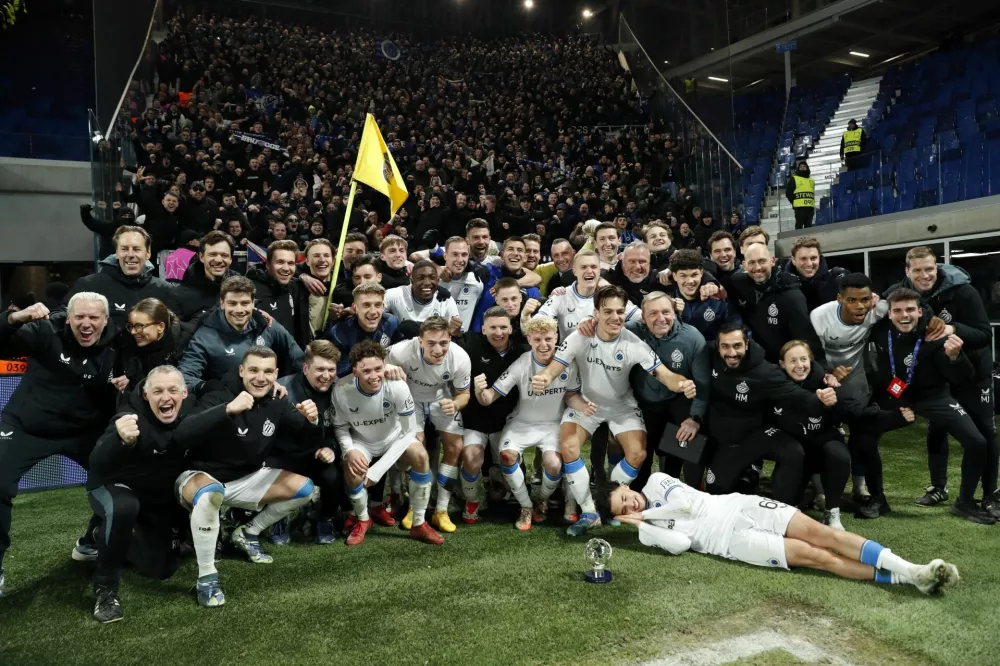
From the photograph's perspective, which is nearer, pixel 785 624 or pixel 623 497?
pixel 785 624

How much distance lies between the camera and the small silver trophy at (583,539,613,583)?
397cm

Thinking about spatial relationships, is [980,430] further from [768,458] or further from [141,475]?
[141,475]

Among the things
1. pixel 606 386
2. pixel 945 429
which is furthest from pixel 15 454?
pixel 945 429

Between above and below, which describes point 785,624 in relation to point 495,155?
below

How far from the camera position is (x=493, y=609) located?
12.0ft

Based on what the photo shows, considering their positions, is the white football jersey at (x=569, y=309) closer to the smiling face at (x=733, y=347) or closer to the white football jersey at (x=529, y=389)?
the white football jersey at (x=529, y=389)

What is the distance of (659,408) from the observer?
5.48 meters

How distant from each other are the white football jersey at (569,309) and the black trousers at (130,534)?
10.5 feet

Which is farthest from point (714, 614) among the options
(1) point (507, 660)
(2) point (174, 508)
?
(2) point (174, 508)

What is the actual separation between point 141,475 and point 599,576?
2.77m

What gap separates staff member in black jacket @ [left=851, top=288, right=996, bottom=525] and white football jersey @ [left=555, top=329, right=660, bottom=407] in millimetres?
1793

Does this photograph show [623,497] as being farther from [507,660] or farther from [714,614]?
[507,660]

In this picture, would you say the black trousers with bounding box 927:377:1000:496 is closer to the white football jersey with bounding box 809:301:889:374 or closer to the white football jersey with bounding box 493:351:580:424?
the white football jersey with bounding box 809:301:889:374

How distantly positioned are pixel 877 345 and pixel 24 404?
6.09 metres
